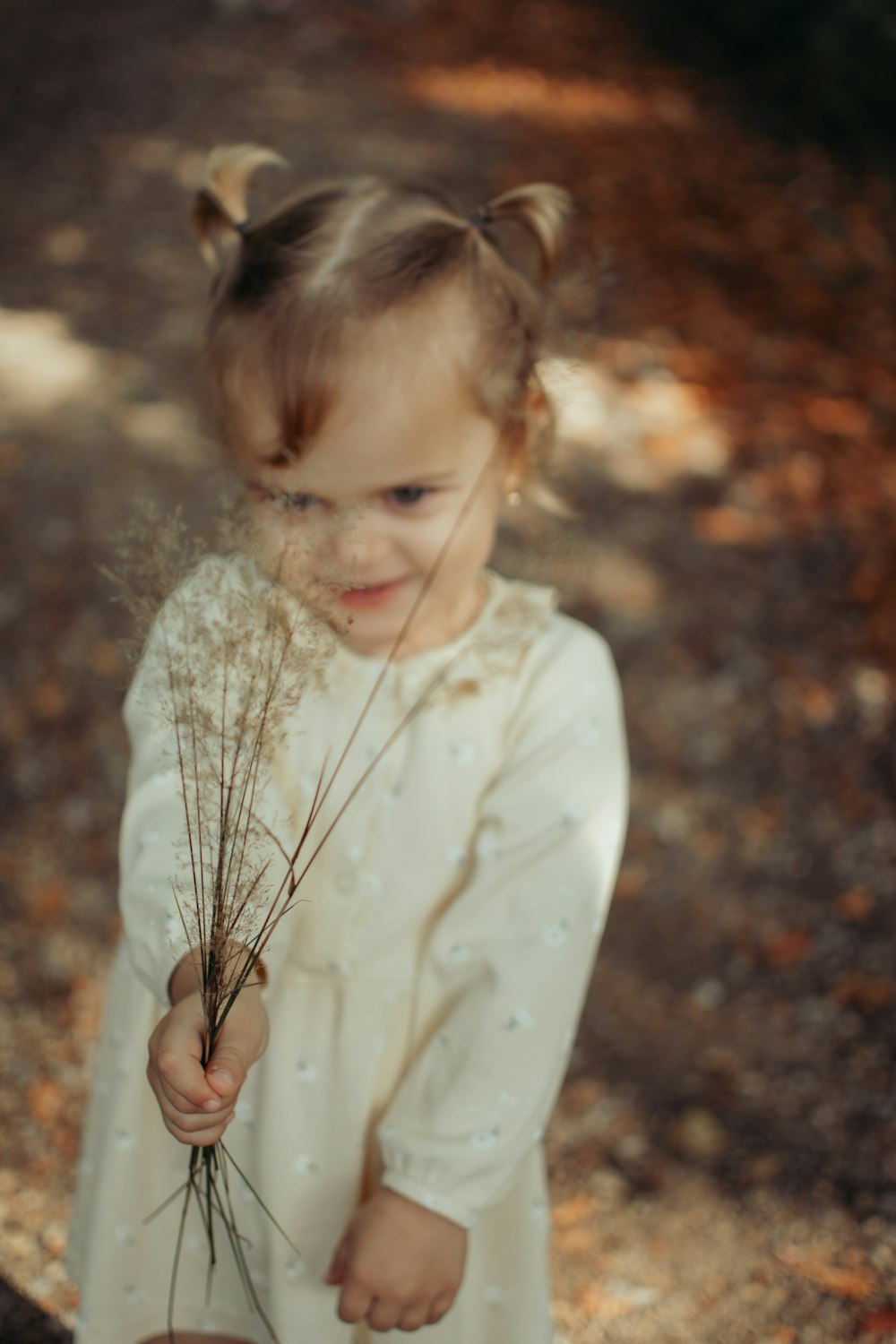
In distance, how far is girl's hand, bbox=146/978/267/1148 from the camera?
835 millimetres

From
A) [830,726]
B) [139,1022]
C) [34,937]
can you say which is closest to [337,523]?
[139,1022]

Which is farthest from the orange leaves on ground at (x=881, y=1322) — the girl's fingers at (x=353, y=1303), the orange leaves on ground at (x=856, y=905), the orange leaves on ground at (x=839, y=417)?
the orange leaves on ground at (x=839, y=417)

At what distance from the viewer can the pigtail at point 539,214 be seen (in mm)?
1288

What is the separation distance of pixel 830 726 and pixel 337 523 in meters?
2.20

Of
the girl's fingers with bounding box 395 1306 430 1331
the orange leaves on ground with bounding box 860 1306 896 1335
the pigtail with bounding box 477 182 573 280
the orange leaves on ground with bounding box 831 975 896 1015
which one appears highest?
the pigtail with bounding box 477 182 573 280

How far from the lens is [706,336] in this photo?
3.98 meters

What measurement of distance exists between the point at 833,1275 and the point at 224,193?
1.91 meters

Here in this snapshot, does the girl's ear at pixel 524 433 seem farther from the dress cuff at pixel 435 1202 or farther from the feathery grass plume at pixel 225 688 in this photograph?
the dress cuff at pixel 435 1202

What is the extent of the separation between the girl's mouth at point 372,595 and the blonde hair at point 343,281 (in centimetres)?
18

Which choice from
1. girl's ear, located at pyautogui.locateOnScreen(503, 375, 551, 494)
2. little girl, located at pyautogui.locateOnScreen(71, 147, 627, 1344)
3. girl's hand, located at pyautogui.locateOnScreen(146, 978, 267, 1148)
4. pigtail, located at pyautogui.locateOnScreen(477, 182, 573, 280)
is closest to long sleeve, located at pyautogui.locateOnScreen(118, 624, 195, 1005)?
little girl, located at pyautogui.locateOnScreen(71, 147, 627, 1344)

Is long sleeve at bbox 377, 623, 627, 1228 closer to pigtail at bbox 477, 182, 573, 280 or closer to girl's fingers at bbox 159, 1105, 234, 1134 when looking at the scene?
girl's fingers at bbox 159, 1105, 234, 1134

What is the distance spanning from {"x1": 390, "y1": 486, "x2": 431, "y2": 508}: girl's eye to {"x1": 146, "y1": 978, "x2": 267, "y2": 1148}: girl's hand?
548 millimetres

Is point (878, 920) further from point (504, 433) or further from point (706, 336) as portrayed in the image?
point (706, 336)

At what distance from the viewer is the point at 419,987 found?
127 centimetres
